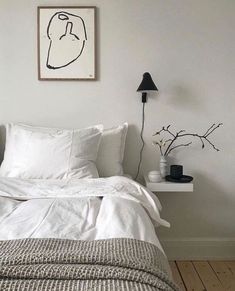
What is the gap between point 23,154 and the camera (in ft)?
7.34

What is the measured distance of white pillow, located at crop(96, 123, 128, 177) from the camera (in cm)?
242

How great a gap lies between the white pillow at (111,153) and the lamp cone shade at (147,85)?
36 centimetres

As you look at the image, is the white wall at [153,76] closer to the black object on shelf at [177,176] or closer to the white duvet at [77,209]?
the black object on shelf at [177,176]

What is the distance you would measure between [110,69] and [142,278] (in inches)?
77.4

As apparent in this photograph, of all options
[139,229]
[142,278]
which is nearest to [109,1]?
[139,229]

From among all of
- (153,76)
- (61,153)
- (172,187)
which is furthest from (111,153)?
(153,76)

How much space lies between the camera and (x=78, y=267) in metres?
0.87

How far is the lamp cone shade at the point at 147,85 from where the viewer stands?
2395 mm

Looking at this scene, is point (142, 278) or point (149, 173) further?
point (149, 173)

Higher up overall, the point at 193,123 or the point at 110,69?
the point at 110,69

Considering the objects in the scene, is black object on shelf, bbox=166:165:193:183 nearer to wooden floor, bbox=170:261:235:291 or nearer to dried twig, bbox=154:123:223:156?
dried twig, bbox=154:123:223:156

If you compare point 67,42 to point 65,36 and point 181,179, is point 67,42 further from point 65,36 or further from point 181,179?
point 181,179

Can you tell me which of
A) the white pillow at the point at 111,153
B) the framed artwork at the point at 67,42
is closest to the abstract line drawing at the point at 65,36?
the framed artwork at the point at 67,42

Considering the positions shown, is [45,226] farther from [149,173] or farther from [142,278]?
[149,173]
